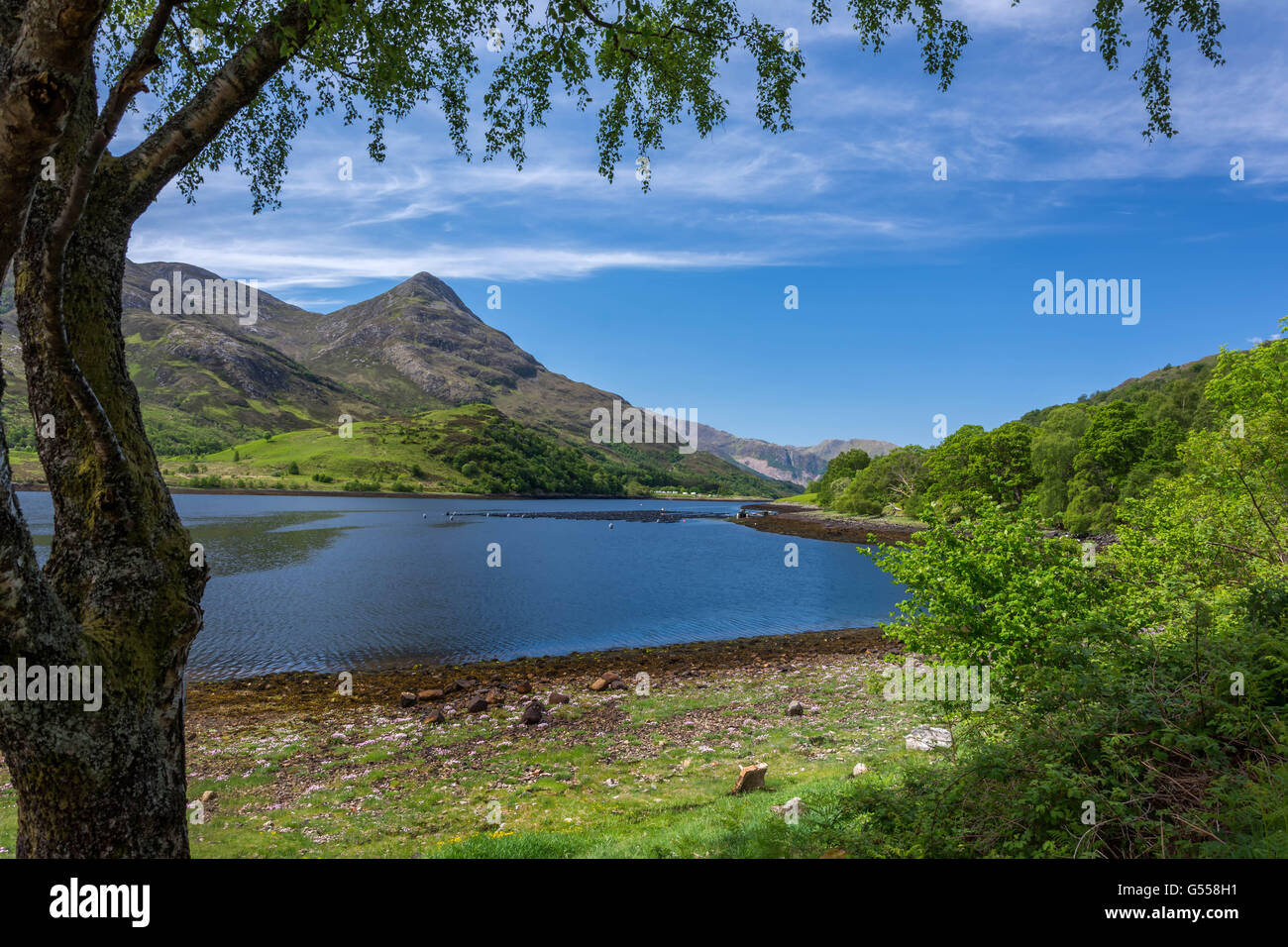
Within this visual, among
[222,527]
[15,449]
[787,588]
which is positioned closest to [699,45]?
[787,588]

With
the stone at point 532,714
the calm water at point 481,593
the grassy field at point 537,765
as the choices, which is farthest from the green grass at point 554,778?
the calm water at point 481,593

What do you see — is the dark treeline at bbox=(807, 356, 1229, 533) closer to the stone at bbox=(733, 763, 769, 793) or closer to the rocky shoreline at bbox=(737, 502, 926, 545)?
the rocky shoreline at bbox=(737, 502, 926, 545)

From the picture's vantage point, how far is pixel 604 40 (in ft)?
30.7

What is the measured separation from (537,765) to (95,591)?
1202 cm

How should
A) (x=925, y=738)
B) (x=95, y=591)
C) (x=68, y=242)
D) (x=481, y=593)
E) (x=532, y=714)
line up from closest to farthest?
(x=68, y=242) → (x=95, y=591) → (x=925, y=738) → (x=532, y=714) → (x=481, y=593)

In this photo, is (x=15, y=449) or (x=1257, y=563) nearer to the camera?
(x=1257, y=563)

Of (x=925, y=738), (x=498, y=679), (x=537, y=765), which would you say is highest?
(x=925, y=738)

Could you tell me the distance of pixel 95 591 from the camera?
19.0ft

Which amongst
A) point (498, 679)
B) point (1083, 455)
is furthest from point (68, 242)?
point (1083, 455)

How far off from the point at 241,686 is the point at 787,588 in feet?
133

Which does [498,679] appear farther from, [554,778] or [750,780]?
[750,780]

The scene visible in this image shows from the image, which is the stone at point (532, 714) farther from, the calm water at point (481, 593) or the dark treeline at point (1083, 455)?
the dark treeline at point (1083, 455)

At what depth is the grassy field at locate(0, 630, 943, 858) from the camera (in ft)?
34.4
